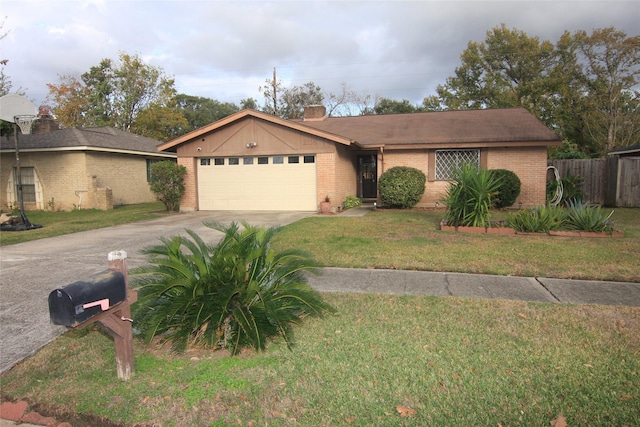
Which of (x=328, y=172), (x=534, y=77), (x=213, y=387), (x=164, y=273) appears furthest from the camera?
(x=534, y=77)

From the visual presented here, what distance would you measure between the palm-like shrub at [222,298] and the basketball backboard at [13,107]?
445 inches

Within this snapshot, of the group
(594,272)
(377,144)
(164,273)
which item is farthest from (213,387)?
(377,144)

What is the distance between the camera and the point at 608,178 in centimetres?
1741

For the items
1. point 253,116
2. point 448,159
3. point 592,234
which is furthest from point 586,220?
point 253,116

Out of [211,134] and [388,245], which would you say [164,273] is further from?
[211,134]

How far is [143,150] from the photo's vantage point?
21.5 meters

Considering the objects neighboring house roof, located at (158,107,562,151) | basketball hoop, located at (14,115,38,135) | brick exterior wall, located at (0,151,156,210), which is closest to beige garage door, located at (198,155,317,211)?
neighboring house roof, located at (158,107,562,151)

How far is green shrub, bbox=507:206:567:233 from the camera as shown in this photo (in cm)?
A: 973

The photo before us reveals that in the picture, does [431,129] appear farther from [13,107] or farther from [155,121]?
[155,121]

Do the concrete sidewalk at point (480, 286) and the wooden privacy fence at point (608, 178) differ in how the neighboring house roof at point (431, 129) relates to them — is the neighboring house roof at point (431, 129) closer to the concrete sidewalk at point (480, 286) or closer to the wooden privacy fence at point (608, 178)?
the wooden privacy fence at point (608, 178)

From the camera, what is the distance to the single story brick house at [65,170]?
1880 centimetres

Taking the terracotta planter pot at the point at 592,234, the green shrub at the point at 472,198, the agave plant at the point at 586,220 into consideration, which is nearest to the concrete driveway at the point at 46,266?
the green shrub at the point at 472,198

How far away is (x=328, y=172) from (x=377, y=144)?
241 centimetres

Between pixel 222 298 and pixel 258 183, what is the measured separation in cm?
1298
